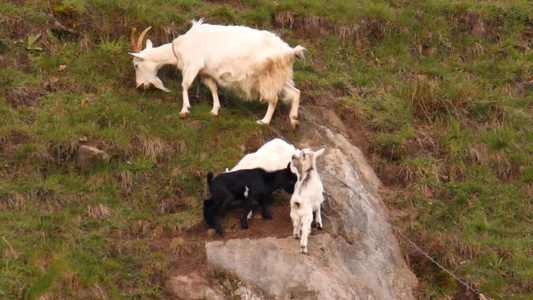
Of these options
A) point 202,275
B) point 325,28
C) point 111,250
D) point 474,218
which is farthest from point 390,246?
point 325,28

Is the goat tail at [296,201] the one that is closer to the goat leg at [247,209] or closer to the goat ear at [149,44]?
the goat leg at [247,209]

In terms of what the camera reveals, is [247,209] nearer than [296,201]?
No

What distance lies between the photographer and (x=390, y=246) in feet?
33.0

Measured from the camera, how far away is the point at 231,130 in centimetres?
1112

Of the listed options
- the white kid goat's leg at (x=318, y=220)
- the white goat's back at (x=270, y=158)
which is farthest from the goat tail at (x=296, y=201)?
the white goat's back at (x=270, y=158)

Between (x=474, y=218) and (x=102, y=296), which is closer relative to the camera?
(x=102, y=296)

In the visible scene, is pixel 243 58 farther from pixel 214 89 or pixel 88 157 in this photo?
pixel 88 157

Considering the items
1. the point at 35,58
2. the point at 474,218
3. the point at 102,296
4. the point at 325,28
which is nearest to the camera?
the point at 102,296

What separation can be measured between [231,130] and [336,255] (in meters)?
2.76

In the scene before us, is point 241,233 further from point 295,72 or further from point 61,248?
point 295,72

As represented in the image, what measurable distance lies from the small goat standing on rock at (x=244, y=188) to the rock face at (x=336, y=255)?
0.41 m

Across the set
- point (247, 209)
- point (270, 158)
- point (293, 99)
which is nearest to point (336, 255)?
Result: point (247, 209)

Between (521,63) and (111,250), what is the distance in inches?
327

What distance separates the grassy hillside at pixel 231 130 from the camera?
30.0ft
